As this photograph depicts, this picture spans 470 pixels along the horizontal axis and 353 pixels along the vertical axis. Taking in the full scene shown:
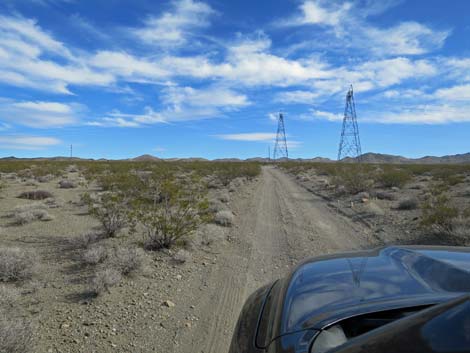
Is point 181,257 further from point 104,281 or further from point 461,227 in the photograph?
point 461,227

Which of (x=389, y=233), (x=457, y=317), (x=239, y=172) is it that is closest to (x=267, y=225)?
(x=389, y=233)

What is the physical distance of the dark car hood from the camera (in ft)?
6.26

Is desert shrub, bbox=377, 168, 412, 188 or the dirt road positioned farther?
desert shrub, bbox=377, 168, 412, 188

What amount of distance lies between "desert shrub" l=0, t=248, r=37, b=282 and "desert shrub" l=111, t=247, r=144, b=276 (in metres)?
1.34

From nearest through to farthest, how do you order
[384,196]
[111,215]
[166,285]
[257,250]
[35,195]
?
[166,285]
[257,250]
[111,215]
[35,195]
[384,196]

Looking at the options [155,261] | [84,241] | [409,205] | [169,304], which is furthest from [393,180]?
[169,304]

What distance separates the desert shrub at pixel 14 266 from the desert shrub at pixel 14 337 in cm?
204

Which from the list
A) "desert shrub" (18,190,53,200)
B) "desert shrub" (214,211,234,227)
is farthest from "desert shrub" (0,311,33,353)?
"desert shrub" (18,190,53,200)

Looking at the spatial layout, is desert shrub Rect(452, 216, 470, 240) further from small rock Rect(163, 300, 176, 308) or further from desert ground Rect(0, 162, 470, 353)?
small rock Rect(163, 300, 176, 308)

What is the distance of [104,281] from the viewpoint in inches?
225

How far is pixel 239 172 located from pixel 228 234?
2191 cm

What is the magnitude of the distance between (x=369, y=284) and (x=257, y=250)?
21.1 feet

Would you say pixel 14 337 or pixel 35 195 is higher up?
pixel 35 195

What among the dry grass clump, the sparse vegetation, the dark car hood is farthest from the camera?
the dry grass clump
